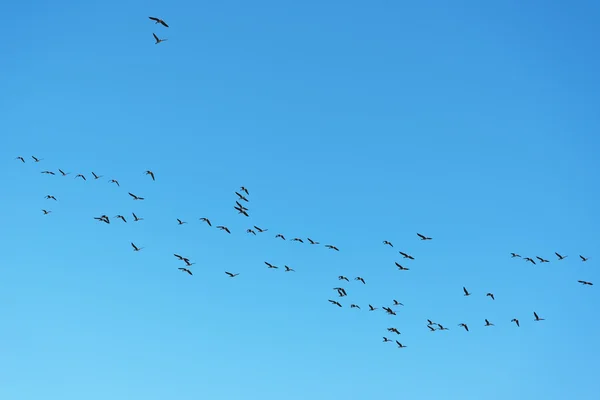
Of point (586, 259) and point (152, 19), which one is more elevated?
point (586, 259)

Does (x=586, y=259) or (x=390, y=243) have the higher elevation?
(x=586, y=259)

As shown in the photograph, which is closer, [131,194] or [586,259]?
[131,194]

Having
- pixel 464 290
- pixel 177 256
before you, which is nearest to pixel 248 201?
pixel 177 256

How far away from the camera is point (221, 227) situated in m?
89.9

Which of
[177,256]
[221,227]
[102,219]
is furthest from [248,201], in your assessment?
[102,219]

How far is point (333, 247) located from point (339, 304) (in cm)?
804

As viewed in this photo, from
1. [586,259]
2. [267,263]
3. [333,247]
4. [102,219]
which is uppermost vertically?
[586,259]

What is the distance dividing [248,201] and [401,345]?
34055 millimetres

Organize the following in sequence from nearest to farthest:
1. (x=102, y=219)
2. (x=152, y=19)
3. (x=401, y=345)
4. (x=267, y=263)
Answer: (x=152, y=19)
(x=102, y=219)
(x=267, y=263)
(x=401, y=345)

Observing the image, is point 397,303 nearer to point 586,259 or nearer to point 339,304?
point 339,304

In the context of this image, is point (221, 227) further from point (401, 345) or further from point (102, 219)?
point (401, 345)

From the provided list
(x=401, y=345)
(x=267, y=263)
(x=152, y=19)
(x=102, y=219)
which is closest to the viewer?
(x=152, y=19)

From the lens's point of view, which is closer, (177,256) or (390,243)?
(177,256)

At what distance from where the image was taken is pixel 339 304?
97125 mm
